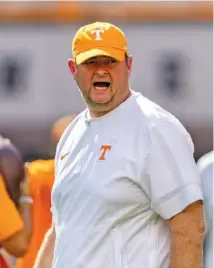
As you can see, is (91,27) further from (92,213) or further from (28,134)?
(28,134)

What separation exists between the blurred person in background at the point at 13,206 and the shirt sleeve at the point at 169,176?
1.34m

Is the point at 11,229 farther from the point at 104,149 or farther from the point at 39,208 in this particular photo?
the point at 39,208

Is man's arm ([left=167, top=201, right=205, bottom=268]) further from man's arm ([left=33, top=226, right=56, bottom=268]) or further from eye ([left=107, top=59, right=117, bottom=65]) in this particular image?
man's arm ([left=33, top=226, right=56, bottom=268])

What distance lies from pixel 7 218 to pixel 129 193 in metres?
1.31

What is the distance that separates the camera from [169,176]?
386cm

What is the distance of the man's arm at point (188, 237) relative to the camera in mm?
3818

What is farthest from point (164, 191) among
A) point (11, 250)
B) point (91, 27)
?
point (11, 250)

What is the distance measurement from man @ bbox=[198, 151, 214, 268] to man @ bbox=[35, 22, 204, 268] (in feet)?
0.65

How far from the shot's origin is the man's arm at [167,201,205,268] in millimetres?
3818

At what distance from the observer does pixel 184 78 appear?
1428cm

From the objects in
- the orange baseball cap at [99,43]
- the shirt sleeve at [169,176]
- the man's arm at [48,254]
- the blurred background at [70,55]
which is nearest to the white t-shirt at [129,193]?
the shirt sleeve at [169,176]

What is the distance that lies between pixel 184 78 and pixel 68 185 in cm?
1032

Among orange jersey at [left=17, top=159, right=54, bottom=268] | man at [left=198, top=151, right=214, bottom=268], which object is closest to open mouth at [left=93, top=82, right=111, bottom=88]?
man at [left=198, top=151, right=214, bottom=268]

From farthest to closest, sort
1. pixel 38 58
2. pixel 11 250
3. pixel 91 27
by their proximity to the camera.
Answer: pixel 38 58, pixel 11 250, pixel 91 27
